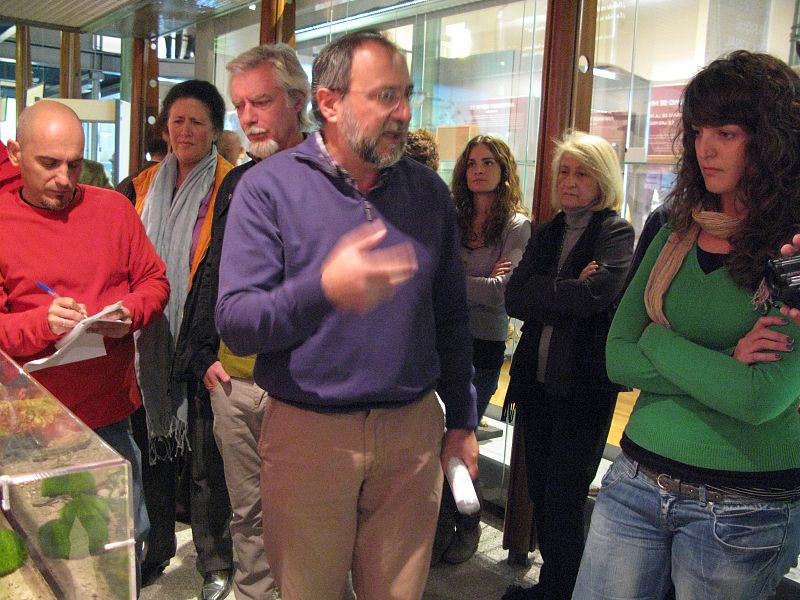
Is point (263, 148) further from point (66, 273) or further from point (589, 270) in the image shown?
point (589, 270)

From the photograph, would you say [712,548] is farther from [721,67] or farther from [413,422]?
[721,67]

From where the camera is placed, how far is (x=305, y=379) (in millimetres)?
1645

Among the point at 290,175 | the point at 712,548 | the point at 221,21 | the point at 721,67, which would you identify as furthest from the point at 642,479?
the point at 221,21

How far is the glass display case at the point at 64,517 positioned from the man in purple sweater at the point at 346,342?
467mm

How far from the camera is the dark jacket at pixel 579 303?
8.43 ft

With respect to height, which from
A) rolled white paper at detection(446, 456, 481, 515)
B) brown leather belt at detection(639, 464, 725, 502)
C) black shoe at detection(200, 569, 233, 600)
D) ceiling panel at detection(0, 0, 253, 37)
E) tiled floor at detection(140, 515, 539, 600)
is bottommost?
tiled floor at detection(140, 515, 539, 600)

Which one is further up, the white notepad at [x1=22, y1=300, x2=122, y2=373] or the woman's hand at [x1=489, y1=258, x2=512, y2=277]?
the woman's hand at [x1=489, y1=258, x2=512, y2=277]

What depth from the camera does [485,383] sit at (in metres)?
3.25

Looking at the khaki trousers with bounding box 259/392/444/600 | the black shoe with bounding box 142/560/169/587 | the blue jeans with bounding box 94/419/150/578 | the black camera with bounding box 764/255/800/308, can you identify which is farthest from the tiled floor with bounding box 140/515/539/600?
the black camera with bounding box 764/255/800/308

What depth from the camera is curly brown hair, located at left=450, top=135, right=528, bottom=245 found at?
3205 mm

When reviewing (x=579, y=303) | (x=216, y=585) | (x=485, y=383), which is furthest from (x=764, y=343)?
(x=216, y=585)

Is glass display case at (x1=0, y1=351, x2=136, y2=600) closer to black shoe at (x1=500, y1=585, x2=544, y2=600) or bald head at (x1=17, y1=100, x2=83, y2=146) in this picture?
bald head at (x1=17, y1=100, x2=83, y2=146)

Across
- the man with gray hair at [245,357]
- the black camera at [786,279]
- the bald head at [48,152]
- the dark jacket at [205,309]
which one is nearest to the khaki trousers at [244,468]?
the man with gray hair at [245,357]

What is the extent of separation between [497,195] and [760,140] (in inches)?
67.9
